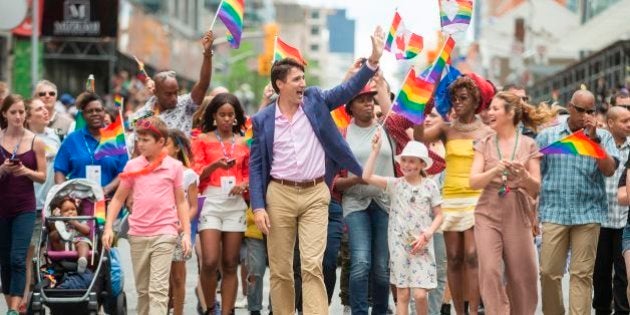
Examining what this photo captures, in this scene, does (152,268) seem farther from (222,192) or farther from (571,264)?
(571,264)

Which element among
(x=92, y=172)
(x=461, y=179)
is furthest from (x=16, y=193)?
(x=461, y=179)

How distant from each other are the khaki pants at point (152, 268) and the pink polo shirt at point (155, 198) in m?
0.06

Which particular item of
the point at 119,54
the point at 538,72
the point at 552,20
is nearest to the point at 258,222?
the point at 119,54

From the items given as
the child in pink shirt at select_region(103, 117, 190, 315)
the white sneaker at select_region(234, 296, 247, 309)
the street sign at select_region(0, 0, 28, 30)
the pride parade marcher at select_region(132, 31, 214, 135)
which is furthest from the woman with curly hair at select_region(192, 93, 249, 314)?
the street sign at select_region(0, 0, 28, 30)

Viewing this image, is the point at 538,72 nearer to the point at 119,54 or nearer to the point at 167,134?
the point at 119,54

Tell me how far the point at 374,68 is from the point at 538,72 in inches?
2031

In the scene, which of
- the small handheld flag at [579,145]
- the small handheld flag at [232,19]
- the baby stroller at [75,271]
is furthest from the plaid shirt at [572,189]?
the baby stroller at [75,271]

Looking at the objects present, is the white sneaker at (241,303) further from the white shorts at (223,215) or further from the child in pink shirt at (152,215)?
the child in pink shirt at (152,215)

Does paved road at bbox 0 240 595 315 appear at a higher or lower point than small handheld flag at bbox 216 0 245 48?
lower

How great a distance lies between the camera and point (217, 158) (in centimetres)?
1194

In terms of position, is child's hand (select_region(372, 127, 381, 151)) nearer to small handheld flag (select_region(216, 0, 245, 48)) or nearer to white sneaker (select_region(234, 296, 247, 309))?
small handheld flag (select_region(216, 0, 245, 48))

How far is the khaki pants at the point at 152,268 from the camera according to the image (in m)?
10.8

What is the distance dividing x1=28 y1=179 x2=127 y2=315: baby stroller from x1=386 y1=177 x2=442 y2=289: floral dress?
85.6 inches

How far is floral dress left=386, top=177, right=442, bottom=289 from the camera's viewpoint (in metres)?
11.1
